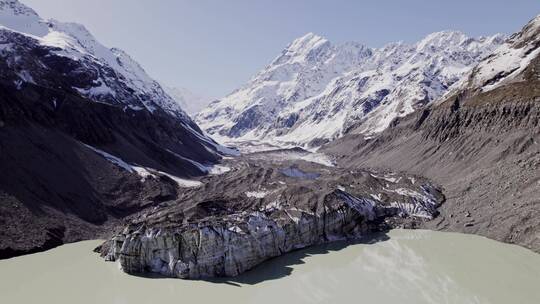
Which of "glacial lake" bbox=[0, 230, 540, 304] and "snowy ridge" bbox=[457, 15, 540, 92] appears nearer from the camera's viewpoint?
"glacial lake" bbox=[0, 230, 540, 304]

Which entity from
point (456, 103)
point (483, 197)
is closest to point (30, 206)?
point (483, 197)

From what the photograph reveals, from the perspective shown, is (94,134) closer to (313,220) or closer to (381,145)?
(313,220)

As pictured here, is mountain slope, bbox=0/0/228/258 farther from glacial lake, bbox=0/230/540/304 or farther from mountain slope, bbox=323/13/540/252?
mountain slope, bbox=323/13/540/252

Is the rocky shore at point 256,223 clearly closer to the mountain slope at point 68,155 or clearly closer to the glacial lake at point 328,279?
the glacial lake at point 328,279

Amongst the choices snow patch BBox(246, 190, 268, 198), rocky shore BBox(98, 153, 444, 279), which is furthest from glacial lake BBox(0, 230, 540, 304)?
snow patch BBox(246, 190, 268, 198)

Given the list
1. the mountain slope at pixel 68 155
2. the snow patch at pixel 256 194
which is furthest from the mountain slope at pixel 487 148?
the mountain slope at pixel 68 155

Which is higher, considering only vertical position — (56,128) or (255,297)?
(56,128)
